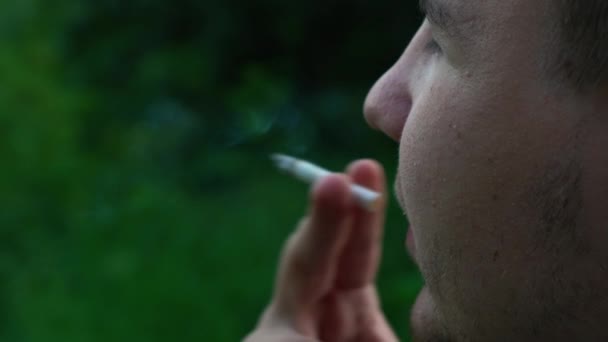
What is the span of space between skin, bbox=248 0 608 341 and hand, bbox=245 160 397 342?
187mm

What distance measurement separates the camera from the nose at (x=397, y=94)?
3.55 ft

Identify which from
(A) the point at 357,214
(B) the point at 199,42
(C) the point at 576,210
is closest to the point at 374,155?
(B) the point at 199,42

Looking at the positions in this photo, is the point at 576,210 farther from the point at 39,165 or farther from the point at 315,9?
the point at 315,9

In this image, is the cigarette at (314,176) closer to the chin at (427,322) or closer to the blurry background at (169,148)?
the chin at (427,322)

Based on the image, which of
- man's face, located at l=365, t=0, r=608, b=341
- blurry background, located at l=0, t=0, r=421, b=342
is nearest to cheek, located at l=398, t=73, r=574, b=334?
man's face, located at l=365, t=0, r=608, b=341

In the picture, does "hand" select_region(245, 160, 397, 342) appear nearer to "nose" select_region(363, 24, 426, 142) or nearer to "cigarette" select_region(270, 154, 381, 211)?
"cigarette" select_region(270, 154, 381, 211)

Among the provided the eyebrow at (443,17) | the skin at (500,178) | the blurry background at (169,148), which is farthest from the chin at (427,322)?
the blurry background at (169,148)

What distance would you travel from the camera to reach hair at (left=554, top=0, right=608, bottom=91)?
0.88m

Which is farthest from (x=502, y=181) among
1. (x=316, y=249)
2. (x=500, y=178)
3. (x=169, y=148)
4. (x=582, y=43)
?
(x=169, y=148)

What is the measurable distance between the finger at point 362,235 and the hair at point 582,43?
455 millimetres

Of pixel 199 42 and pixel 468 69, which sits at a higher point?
pixel 468 69

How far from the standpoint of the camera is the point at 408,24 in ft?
9.07

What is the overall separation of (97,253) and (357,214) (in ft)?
4.42

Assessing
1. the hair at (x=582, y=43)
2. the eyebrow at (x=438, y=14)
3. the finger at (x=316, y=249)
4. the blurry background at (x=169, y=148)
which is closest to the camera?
the hair at (x=582, y=43)
